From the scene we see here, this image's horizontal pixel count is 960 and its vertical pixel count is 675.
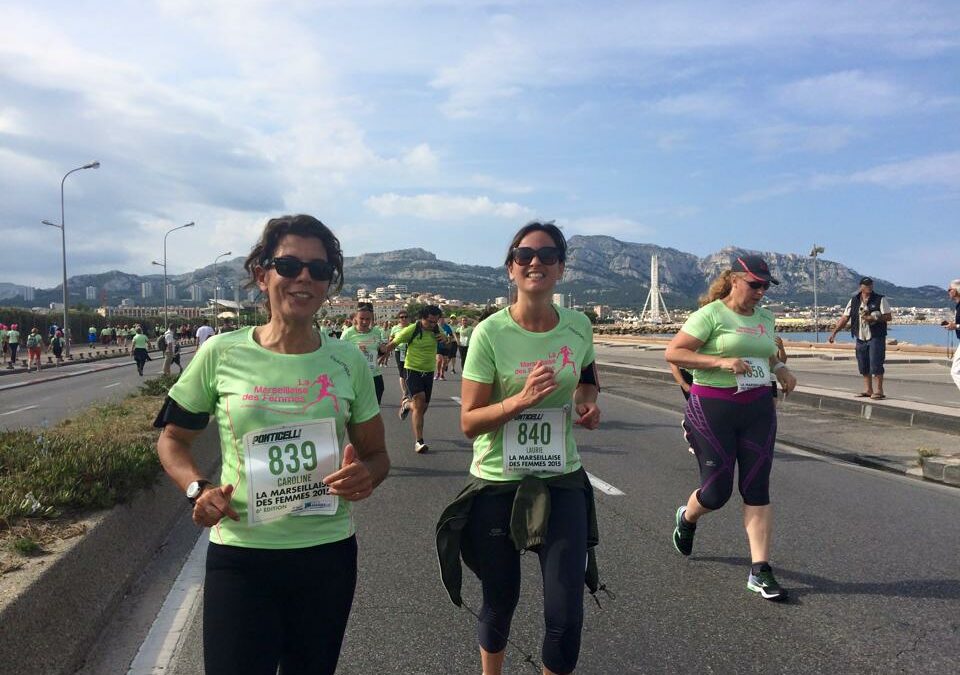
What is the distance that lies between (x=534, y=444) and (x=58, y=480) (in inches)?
147

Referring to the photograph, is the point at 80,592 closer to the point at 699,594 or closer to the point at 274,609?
the point at 274,609

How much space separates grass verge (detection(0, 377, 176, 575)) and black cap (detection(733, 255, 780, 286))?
4.34 m

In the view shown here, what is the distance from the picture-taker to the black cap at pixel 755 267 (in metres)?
4.89

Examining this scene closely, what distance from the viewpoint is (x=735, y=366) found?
4.68 meters

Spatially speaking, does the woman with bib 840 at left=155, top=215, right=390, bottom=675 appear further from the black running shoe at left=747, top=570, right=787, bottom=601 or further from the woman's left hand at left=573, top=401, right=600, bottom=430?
the black running shoe at left=747, top=570, right=787, bottom=601

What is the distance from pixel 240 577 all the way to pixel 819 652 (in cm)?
284

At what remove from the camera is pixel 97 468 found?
5547mm

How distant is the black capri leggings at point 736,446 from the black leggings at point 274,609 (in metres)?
3.00

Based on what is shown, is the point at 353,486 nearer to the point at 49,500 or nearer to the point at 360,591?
the point at 360,591

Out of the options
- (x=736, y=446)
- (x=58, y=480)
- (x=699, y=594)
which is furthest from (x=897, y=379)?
(x=58, y=480)

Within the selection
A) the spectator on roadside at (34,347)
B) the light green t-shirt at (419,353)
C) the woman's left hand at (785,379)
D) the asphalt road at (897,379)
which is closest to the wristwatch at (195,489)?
the woman's left hand at (785,379)

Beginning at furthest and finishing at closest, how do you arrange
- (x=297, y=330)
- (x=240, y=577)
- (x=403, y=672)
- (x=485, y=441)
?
(x=403, y=672), (x=485, y=441), (x=297, y=330), (x=240, y=577)

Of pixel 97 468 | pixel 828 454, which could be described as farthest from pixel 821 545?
pixel 97 468

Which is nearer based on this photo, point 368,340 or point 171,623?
point 171,623
